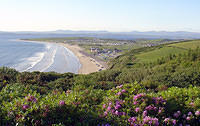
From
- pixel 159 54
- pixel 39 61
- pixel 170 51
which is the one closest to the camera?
pixel 170 51

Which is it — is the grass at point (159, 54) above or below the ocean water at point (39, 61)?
above

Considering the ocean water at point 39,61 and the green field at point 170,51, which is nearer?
the green field at point 170,51

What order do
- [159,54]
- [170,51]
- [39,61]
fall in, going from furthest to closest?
[39,61] < [159,54] < [170,51]

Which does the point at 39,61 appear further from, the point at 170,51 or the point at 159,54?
the point at 170,51

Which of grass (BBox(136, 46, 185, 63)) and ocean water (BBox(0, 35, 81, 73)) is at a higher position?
grass (BBox(136, 46, 185, 63))

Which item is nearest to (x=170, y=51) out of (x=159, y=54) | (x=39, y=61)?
(x=159, y=54)

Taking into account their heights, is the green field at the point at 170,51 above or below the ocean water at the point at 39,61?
above

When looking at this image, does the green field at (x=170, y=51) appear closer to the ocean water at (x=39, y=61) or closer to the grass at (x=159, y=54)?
the grass at (x=159, y=54)

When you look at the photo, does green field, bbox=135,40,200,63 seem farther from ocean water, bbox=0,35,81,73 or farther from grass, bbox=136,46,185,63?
ocean water, bbox=0,35,81,73

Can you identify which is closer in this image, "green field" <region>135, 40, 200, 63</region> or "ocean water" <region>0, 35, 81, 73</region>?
"green field" <region>135, 40, 200, 63</region>

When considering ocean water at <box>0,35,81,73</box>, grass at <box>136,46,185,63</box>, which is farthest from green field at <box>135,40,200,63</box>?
ocean water at <box>0,35,81,73</box>

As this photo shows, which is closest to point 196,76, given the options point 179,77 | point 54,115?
point 179,77

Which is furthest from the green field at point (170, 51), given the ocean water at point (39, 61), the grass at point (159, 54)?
the ocean water at point (39, 61)
